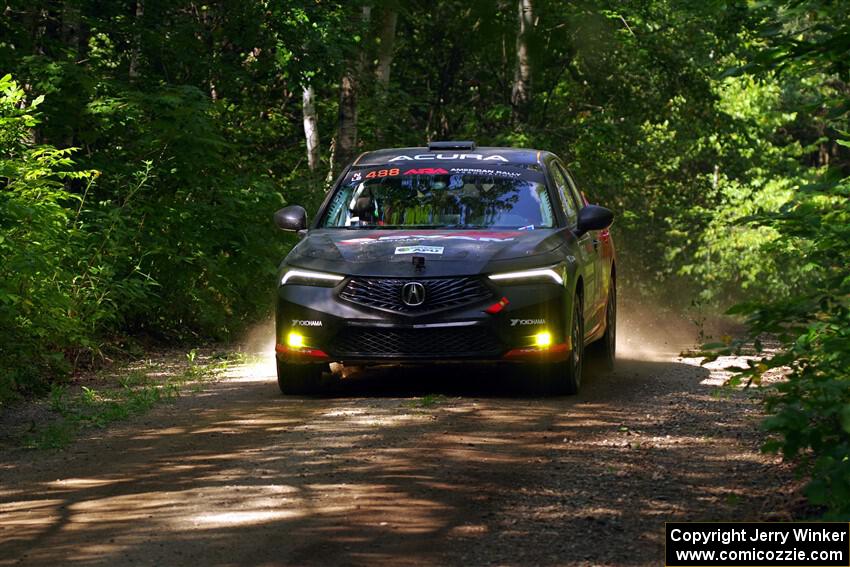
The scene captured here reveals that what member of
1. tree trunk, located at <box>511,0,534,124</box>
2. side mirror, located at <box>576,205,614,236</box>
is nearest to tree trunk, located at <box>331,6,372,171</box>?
tree trunk, located at <box>511,0,534,124</box>

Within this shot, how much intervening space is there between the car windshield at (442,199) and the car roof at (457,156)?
155 millimetres

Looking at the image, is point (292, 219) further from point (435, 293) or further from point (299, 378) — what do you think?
point (435, 293)

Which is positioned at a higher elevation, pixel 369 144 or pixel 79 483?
pixel 369 144

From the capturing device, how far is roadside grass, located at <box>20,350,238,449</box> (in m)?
9.70

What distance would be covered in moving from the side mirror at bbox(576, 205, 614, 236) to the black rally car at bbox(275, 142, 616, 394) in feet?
0.04

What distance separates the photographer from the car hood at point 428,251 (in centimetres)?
1051

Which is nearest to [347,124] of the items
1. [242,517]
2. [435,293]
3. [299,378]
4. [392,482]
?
[299,378]

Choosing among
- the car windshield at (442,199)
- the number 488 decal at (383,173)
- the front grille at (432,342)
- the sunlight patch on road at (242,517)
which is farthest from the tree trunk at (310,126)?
the sunlight patch on road at (242,517)

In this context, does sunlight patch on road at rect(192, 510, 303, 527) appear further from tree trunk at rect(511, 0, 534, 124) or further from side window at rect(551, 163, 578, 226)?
tree trunk at rect(511, 0, 534, 124)

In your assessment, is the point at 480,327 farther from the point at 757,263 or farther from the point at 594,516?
the point at 757,263

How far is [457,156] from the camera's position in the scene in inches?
485

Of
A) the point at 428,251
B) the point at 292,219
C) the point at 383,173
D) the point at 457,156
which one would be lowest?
the point at 428,251

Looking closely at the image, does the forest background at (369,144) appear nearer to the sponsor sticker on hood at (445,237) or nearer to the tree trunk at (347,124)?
the tree trunk at (347,124)

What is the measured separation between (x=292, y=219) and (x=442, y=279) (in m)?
1.79
